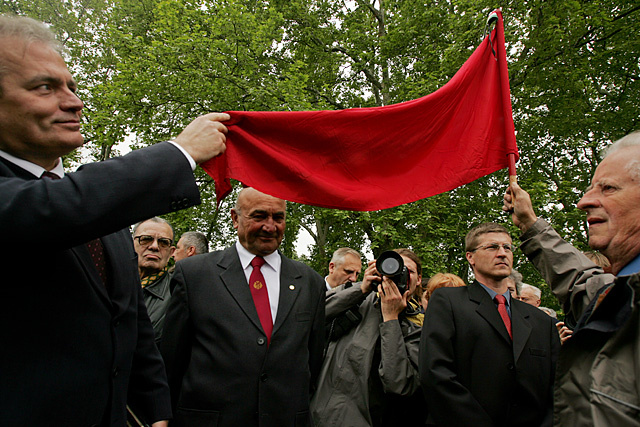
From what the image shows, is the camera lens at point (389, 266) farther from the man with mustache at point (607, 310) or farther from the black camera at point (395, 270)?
the man with mustache at point (607, 310)

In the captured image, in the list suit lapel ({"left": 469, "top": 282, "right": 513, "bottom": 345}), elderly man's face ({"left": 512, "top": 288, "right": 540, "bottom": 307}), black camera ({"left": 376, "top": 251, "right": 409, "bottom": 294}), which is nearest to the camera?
suit lapel ({"left": 469, "top": 282, "right": 513, "bottom": 345})

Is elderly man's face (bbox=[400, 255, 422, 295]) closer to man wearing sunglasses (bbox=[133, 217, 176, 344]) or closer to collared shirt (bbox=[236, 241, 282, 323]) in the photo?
collared shirt (bbox=[236, 241, 282, 323])

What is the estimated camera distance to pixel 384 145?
2.78 m

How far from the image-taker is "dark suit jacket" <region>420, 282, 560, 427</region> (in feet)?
8.50

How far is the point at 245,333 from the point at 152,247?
5.78ft

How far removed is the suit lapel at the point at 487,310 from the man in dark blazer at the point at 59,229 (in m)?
2.21

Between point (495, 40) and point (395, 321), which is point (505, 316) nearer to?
point (395, 321)

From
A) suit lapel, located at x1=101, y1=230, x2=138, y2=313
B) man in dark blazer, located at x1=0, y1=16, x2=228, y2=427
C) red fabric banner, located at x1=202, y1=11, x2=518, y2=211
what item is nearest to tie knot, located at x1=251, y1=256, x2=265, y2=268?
red fabric banner, located at x1=202, y1=11, x2=518, y2=211

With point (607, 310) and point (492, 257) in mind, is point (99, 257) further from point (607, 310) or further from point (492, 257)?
point (492, 257)

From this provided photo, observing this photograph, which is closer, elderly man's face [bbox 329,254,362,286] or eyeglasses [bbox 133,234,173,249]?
eyeglasses [bbox 133,234,173,249]

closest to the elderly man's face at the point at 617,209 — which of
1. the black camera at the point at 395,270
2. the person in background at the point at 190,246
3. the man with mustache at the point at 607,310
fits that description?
the man with mustache at the point at 607,310

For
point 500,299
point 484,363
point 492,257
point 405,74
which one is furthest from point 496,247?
point 405,74

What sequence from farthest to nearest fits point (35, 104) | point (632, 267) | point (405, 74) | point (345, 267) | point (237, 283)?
1. point (405, 74)
2. point (345, 267)
3. point (237, 283)
4. point (632, 267)
5. point (35, 104)

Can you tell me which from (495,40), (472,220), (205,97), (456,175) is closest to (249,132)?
(456,175)
